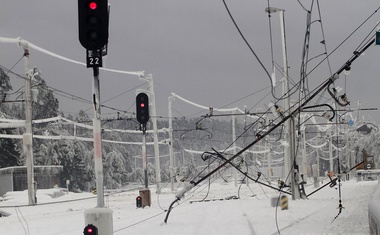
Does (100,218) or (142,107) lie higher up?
(142,107)

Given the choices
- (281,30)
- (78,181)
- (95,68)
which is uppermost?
(281,30)

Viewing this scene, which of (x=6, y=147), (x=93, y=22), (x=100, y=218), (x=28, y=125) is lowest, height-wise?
(x=100, y=218)

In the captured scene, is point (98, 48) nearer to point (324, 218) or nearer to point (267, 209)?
point (324, 218)

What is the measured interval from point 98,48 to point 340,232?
22.3 ft

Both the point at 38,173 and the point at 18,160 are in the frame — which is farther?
the point at 18,160

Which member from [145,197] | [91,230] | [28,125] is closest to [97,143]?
[91,230]

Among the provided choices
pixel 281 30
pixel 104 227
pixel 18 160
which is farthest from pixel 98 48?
pixel 18 160

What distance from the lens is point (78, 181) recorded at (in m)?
85.2

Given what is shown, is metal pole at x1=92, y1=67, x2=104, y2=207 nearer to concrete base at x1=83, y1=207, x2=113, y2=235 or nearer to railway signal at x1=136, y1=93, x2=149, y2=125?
concrete base at x1=83, y1=207, x2=113, y2=235

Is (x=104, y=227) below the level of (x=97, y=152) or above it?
below

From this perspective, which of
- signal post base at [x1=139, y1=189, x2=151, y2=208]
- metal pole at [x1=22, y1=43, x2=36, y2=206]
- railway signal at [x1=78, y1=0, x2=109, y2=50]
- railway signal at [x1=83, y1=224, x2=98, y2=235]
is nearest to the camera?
railway signal at [x1=78, y1=0, x2=109, y2=50]

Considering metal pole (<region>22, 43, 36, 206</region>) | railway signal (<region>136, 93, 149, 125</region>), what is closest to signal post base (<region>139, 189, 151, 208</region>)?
railway signal (<region>136, 93, 149, 125</region>)

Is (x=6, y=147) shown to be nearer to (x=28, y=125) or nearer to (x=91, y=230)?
(x=28, y=125)

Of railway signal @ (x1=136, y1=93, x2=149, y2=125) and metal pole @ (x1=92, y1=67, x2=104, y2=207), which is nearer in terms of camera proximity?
metal pole @ (x1=92, y1=67, x2=104, y2=207)
